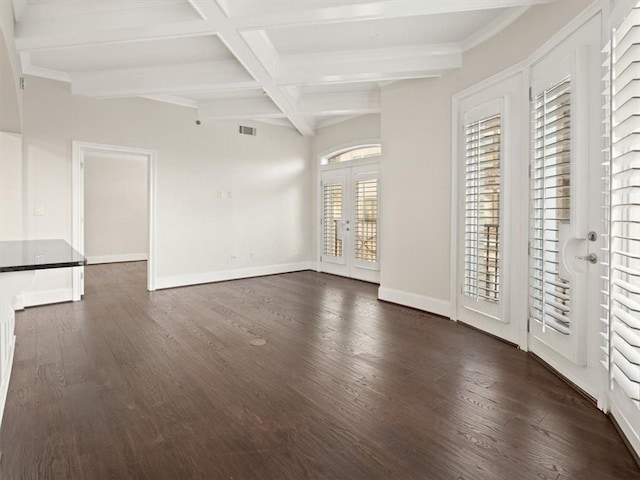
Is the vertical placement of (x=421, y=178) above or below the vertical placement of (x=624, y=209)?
above

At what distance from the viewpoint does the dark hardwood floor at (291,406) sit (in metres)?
1.61

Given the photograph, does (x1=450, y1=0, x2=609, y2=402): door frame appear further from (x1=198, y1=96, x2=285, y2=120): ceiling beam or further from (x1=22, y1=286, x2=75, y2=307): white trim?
(x1=22, y1=286, x2=75, y2=307): white trim

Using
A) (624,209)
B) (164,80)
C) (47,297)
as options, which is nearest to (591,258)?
(624,209)

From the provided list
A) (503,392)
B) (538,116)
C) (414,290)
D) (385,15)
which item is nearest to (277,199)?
(414,290)

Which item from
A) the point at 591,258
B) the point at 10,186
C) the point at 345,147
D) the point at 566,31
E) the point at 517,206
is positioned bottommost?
the point at 591,258

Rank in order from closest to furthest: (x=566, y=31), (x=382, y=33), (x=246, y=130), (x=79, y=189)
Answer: (x=566, y=31) → (x=382, y=33) → (x=79, y=189) → (x=246, y=130)

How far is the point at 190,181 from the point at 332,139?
2776 mm

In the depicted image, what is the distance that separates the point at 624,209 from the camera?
1.82m

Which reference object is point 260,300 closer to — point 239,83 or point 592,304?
point 239,83

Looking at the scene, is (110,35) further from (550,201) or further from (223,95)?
(550,201)

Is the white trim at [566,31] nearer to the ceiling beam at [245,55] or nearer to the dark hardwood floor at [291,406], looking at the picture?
the dark hardwood floor at [291,406]

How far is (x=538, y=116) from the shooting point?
8.85 feet

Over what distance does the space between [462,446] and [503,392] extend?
74 cm

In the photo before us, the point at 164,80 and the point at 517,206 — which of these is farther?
the point at 164,80
